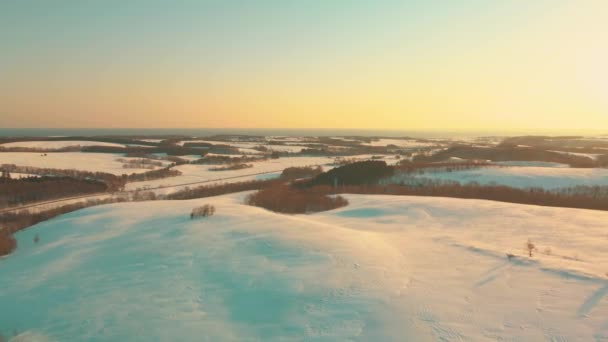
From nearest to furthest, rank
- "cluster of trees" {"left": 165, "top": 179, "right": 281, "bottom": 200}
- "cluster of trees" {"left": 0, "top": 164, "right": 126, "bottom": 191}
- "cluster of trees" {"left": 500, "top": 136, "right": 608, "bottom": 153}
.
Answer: "cluster of trees" {"left": 165, "top": 179, "right": 281, "bottom": 200} < "cluster of trees" {"left": 0, "top": 164, "right": 126, "bottom": 191} < "cluster of trees" {"left": 500, "top": 136, "right": 608, "bottom": 153}

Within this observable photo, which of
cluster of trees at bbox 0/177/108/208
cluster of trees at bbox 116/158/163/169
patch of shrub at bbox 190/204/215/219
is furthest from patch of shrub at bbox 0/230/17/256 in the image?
cluster of trees at bbox 116/158/163/169

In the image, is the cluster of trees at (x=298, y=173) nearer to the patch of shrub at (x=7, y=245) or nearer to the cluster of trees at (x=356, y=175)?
the cluster of trees at (x=356, y=175)

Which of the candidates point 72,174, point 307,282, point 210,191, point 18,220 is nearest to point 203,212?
point 307,282

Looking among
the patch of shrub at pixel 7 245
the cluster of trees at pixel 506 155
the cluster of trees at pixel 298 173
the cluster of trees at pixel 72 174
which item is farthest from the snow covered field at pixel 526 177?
the patch of shrub at pixel 7 245

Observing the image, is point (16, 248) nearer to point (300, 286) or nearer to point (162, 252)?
point (162, 252)

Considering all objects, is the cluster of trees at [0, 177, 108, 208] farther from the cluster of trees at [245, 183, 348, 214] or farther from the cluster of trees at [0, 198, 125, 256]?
the cluster of trees at [245, 183, 348, 214]

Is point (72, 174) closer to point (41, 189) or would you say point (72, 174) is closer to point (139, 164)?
point (41, 189)

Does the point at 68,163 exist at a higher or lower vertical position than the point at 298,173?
higher
